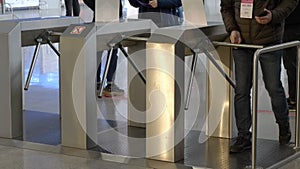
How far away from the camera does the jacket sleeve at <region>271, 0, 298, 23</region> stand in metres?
3.74

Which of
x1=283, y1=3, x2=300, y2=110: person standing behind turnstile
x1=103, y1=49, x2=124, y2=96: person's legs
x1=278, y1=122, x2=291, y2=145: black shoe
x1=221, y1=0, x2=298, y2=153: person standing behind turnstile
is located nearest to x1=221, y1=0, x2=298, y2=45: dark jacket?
x1=221, y1=0, x2=298, y2=153: person standing behind turnstile

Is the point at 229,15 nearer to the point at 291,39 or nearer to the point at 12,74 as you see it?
the point at 291,39

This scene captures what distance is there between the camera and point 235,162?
3.76m

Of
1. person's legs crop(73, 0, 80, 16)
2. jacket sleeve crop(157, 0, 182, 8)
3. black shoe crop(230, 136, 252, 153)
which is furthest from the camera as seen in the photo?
person's legs crop(73, 0, 80, 16)

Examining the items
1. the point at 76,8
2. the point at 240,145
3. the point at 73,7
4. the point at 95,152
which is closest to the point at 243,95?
the point at 240,145

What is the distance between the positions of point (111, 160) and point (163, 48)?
2.41ft

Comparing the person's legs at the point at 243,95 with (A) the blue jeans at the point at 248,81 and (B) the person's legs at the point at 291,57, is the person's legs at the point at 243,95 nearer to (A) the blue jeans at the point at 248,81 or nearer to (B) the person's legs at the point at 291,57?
(A) the blue jeans at the point at 248,81

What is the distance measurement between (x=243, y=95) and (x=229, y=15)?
0.49 m

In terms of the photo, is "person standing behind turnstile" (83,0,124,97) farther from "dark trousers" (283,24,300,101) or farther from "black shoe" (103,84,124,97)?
"dark trousers" (283,24,300,101)

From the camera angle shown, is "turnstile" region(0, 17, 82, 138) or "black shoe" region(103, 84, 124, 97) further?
"black shoe" region(103, 84, 124, 97)

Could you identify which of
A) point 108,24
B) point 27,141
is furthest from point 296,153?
point 27,141

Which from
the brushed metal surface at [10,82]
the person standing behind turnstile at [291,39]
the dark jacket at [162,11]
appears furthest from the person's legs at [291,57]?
the brushed metal surface at [10,82]

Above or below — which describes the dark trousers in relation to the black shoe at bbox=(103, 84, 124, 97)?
above

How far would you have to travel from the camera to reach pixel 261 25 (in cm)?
378
